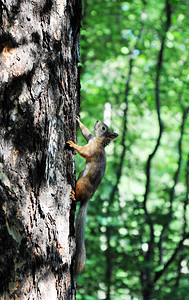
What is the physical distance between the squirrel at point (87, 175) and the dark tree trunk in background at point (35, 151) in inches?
9.7

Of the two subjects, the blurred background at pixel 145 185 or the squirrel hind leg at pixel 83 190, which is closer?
the squirrel hind leg at pixel 83 190

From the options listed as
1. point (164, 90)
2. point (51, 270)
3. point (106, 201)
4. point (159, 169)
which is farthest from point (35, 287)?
point (159, 169)

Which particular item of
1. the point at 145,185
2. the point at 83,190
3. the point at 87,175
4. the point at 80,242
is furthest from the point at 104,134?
the point at 145,185

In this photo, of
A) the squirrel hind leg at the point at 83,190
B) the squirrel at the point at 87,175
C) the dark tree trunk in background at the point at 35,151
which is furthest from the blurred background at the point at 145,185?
the dark tree trunk in background at the point at 35,151

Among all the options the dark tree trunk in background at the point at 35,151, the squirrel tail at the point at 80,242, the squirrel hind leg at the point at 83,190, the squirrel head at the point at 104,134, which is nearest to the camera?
the dark tree trunk in background at the point at 35,151

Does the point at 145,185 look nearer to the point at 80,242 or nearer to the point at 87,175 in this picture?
the point at 87,175

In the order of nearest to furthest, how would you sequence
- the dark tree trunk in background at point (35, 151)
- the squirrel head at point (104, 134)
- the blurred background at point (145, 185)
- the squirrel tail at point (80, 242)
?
the dark tree trunk in background at point (35, 151) < the squirrel tail at point (80, 242) < the squirrel head at point (104, 134) < the blurred background at point (145, 185)

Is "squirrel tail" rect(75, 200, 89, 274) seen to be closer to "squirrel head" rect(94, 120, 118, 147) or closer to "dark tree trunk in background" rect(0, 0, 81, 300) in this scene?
"dark tree trunk in background" rect(0, 0, 81, 300)

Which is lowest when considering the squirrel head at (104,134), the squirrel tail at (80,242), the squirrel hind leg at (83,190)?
the squirrel tail at (80,242)

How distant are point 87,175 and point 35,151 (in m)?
1.09

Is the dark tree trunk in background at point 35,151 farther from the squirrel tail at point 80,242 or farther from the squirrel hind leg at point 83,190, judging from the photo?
the squirrel hind leg at point 83,190

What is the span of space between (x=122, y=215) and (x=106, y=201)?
0.48m

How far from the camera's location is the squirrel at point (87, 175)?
1.90 metres

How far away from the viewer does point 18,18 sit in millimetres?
1261
